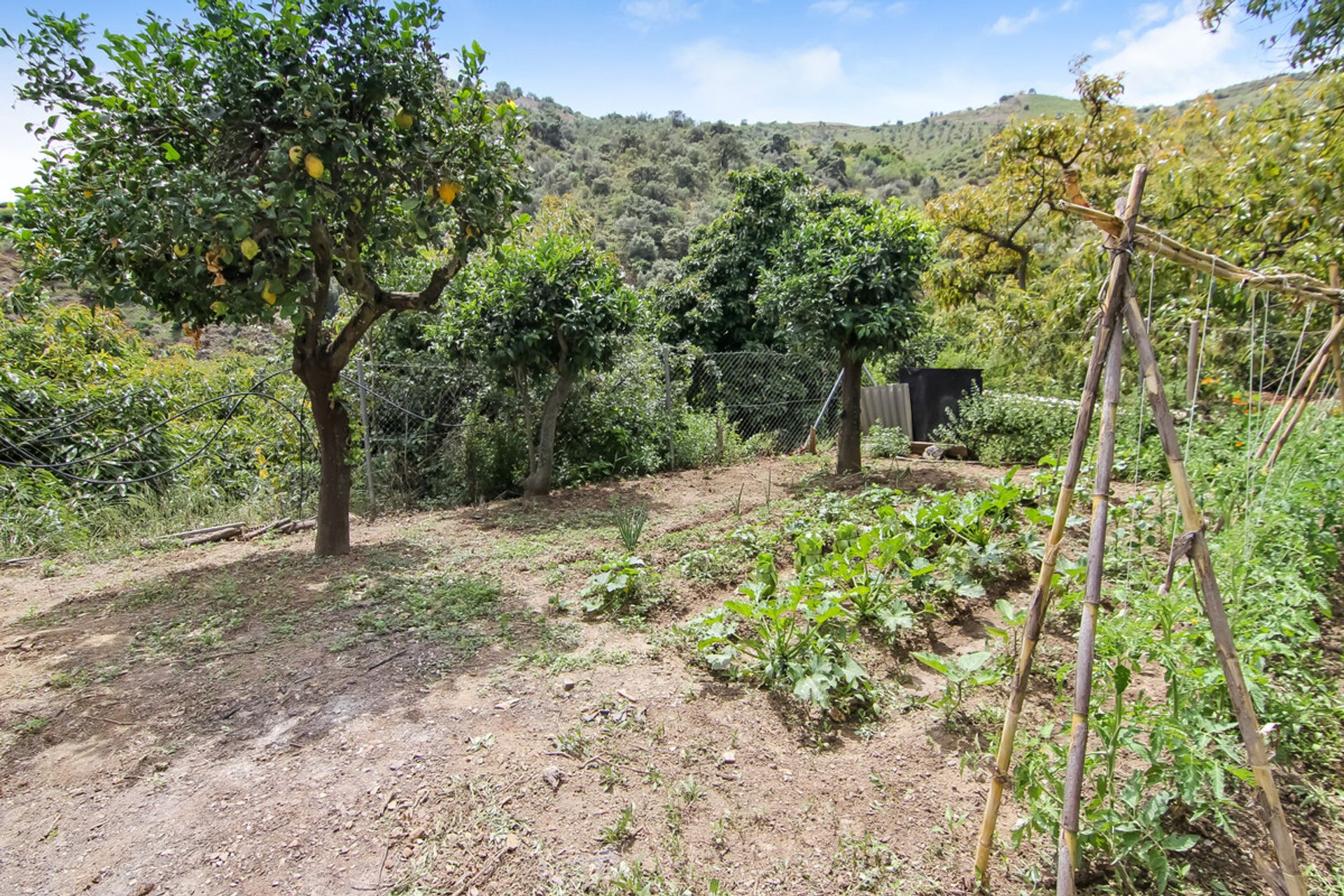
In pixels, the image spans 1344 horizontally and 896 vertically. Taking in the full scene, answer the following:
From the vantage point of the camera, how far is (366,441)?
6250 millimetres

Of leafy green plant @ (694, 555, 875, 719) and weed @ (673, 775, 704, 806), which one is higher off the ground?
leafy green plant @ (694, 555, 875, 719)

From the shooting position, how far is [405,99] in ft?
12.2

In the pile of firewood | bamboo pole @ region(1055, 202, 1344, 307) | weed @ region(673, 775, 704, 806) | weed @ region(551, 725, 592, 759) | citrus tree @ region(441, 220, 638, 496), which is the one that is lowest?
weed @ region(673, 775, 704, 806)

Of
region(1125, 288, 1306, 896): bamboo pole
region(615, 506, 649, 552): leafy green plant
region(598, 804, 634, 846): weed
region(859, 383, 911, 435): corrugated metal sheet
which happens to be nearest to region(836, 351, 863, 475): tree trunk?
region(859, 383, 911, 435): corrugated metal sheet

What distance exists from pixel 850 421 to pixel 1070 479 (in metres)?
5.64

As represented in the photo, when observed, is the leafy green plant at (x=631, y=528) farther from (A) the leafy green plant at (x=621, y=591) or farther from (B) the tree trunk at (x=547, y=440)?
(B) the tree trunk at (x=547, y=440)

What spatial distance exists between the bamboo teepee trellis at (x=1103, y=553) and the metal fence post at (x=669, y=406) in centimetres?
683

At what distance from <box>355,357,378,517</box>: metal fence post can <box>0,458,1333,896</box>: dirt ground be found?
2.33m

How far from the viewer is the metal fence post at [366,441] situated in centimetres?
627

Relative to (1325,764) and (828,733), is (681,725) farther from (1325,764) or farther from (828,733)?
(1325,764)

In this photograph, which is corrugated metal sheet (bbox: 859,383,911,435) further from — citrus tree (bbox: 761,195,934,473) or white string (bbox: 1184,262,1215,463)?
white string (bbox: 1184,262,1215,463)

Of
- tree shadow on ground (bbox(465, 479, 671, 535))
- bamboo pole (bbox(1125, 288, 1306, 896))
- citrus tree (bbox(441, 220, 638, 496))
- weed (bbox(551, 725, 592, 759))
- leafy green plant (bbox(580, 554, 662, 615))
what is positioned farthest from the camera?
citrus tree (bbox(441, 220, 638, 496))

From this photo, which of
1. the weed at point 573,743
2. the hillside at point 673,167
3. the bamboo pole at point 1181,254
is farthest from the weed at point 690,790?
the hillside at point 673,167

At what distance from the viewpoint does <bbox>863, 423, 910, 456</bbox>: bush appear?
8.91 meters
